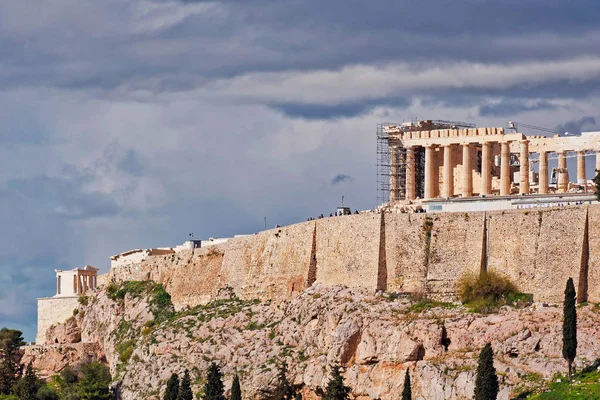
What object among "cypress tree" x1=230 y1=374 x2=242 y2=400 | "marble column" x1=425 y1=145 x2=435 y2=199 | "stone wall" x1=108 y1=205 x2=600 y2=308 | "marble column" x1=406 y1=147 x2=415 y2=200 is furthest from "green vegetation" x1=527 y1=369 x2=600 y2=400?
"marble column" x1=406 y1=147 x2=415 y2=200

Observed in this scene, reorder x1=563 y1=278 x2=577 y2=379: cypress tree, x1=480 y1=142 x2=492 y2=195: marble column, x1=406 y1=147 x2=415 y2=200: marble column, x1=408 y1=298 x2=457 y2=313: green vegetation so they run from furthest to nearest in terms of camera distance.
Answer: x1=406 y1=147 x2=415 y2=200: marble column
x1=480 y1=142 x2=492 y2=195: marble column
x1=408 y1=298 x2=457 y2=313: green vegetation
x1=563 y1=278 x2=577 y2=379: cypress tree

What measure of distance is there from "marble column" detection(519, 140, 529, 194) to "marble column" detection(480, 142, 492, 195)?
1976 millimetres

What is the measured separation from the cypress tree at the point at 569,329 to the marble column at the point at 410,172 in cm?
2751

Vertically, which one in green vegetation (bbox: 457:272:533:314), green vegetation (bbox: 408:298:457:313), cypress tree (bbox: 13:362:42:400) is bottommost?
cypress tree (bbox: 13:362:42:400)

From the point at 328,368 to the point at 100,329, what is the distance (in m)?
36.2

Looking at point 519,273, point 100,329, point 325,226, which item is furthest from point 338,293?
point 100,329

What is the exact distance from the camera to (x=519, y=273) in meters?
94.3

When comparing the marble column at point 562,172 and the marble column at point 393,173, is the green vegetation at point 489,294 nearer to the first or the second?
the marble column at point 562,172

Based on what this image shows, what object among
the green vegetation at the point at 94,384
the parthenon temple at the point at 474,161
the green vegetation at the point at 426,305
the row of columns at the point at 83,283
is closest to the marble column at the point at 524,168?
the parthenon temple at the point at 474,161

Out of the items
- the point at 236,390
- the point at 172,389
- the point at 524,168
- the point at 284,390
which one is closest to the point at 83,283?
the point at 172,389

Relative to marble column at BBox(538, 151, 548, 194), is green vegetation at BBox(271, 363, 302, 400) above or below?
below

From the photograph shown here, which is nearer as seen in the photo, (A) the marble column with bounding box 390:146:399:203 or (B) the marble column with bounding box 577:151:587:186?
(B) the marble column with bounding box 577:151:587:186

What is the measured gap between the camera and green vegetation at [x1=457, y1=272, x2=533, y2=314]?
306 feet

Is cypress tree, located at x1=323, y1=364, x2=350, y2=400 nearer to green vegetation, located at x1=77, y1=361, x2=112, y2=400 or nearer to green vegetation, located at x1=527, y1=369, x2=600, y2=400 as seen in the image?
green vegetation, located at x1=527, y1=369, x2=600, y2=400
